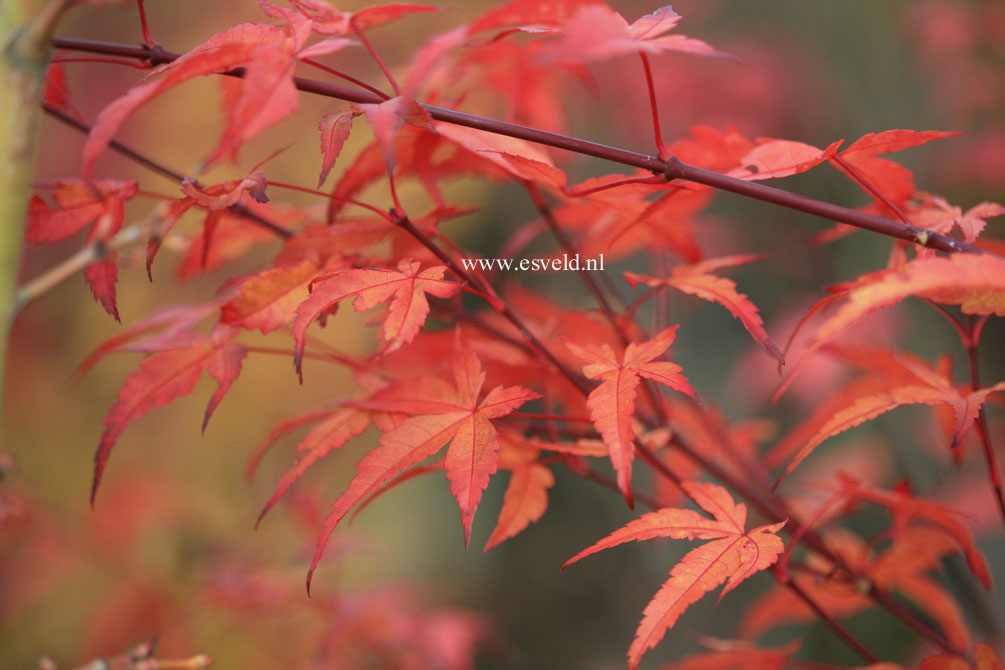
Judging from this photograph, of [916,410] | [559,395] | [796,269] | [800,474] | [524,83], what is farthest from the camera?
[800,474]

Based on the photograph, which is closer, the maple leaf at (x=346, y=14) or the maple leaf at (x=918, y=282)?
the maple leaf at (x=918, y=282)

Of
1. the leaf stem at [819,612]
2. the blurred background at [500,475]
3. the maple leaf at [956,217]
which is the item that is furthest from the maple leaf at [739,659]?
the blurred background at [500,475]

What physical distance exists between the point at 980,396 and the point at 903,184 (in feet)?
0.61

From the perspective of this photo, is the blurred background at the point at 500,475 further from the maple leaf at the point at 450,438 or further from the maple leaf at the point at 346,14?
the maple leaf at the point at 346,14

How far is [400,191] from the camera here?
6.54ft

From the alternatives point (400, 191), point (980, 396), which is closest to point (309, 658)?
point (980, 396)

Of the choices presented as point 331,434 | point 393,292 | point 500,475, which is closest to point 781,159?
point 393,292

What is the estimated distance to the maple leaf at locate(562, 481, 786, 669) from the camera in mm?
463

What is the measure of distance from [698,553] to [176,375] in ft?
1.38

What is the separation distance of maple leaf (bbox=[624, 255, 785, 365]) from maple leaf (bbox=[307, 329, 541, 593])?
0.14 m

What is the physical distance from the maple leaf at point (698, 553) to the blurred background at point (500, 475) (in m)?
0.84

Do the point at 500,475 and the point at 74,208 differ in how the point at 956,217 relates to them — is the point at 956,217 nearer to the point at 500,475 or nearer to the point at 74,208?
the point at 74,208

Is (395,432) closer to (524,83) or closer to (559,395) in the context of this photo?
(559,395)

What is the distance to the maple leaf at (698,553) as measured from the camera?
463mm
